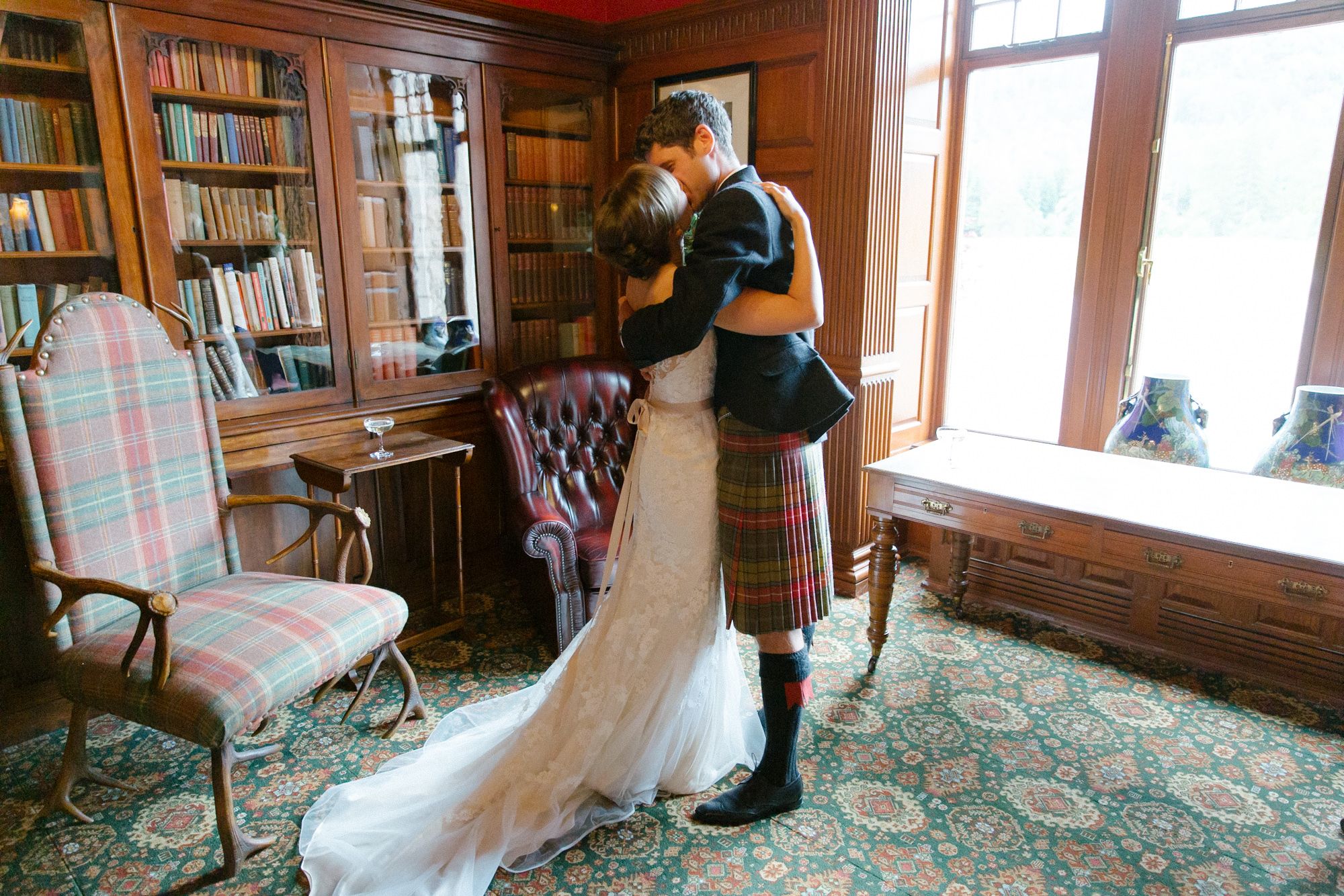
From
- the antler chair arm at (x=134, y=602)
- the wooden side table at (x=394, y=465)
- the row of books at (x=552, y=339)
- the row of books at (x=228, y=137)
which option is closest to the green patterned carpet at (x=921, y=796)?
the wooden side table at (x=394, y=465)

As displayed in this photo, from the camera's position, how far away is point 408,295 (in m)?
3.09

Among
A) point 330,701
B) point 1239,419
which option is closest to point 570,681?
point 330,701

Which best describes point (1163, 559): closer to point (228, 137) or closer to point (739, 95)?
point (739, 95)

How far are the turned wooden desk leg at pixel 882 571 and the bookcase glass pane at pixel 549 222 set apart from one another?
1607 mm

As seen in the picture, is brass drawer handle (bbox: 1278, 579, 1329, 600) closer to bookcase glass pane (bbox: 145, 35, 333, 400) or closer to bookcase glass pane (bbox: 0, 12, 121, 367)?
bookcase glass pane (bbox: 145, 35, 333, 400)

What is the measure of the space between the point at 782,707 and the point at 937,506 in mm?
854

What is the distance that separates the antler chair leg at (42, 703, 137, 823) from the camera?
2.02m

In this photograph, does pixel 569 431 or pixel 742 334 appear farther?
pixel 569 431

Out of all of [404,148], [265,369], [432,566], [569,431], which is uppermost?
[404,148]

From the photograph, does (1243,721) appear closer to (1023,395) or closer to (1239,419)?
(1239,419)

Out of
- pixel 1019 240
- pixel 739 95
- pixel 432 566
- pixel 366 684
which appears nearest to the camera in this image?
pixel 366 684

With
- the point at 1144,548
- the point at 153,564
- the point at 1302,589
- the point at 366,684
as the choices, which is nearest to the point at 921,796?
the point at 1144,548

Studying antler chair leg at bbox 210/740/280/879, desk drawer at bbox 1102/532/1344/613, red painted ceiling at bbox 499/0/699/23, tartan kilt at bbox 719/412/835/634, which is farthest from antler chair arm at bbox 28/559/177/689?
red painted ceiling at bbox 499/0/699/23

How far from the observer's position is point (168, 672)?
1787 mm
